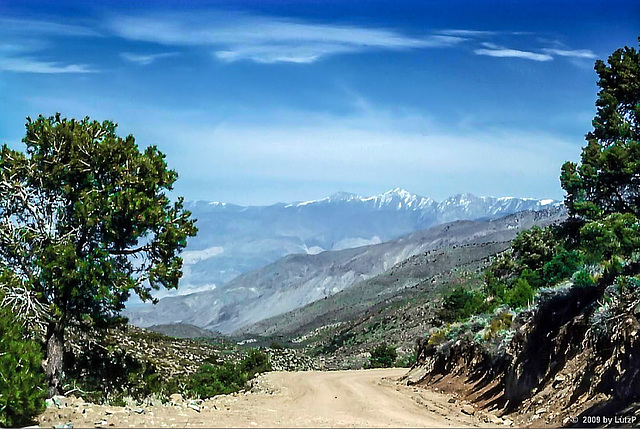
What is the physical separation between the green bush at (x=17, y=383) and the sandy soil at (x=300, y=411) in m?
0.37

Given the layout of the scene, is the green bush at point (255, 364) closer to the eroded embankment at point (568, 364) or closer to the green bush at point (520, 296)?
the green bush at point (520, 296)

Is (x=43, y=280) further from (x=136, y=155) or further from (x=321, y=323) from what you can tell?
(x=321, y=323)

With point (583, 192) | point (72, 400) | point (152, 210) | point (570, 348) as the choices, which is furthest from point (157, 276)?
point (583, 192)

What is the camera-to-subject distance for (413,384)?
25.0 meters

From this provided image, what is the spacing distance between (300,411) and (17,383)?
6.85 meters

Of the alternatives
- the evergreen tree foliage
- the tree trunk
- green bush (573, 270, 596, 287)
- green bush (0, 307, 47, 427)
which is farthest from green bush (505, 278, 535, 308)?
green bush (0, 307, 47, 427)

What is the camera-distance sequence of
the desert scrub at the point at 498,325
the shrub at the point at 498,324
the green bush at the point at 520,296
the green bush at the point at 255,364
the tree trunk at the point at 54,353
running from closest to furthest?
the tree trunk at the point at 54,353
the desert scrub at the point at 498,325
the shrub at the point at 498,324
the green bush at the point at 520,296
the green bush at the point at 255,364

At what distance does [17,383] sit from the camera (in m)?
11.3

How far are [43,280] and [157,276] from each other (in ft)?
10.6

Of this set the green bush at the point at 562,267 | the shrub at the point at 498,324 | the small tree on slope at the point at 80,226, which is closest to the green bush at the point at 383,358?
the green bush at the point at 562,267

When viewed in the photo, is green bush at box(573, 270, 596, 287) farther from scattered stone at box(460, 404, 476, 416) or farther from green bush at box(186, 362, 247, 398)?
green bush at box(186, 362, 247, 398)

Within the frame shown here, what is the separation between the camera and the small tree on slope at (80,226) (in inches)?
687

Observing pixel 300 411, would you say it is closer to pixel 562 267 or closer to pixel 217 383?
pixel 217 383

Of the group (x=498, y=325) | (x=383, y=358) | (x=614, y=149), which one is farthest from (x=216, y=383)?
(x=383, y=358)
